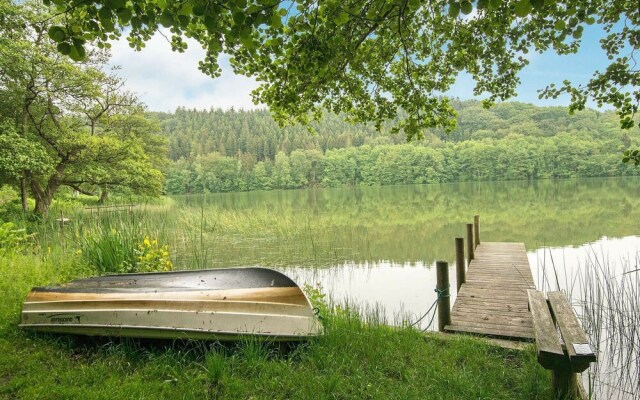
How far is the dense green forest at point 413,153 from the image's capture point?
209ft

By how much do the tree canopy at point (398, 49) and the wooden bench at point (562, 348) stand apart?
5.88 ft

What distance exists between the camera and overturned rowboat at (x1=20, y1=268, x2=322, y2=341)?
143 inches

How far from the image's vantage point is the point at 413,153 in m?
74.1

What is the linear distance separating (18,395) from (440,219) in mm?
18175

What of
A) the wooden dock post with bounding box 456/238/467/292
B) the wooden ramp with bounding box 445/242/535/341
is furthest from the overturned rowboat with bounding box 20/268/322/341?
the wooden dock post with bounding box 456/238/467/292

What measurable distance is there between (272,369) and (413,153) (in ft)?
243

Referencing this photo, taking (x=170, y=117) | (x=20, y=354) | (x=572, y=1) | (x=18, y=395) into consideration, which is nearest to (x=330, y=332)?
(x=18, y=395)

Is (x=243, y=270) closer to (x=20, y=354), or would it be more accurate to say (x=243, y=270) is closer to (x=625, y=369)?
(x=20, y=354)

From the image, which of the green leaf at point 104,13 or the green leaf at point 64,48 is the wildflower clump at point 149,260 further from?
the green leaf at point 104,13

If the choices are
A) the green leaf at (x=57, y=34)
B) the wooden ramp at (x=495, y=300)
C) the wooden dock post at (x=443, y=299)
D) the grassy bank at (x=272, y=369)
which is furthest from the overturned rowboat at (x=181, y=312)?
the green leaf at (x=57, y=34)

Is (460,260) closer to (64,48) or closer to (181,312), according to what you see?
(181,312)

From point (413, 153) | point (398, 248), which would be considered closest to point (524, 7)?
point (398, 248)

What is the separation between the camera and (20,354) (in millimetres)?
3502

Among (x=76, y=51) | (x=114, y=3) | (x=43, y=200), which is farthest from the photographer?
(x=43, y=200)
